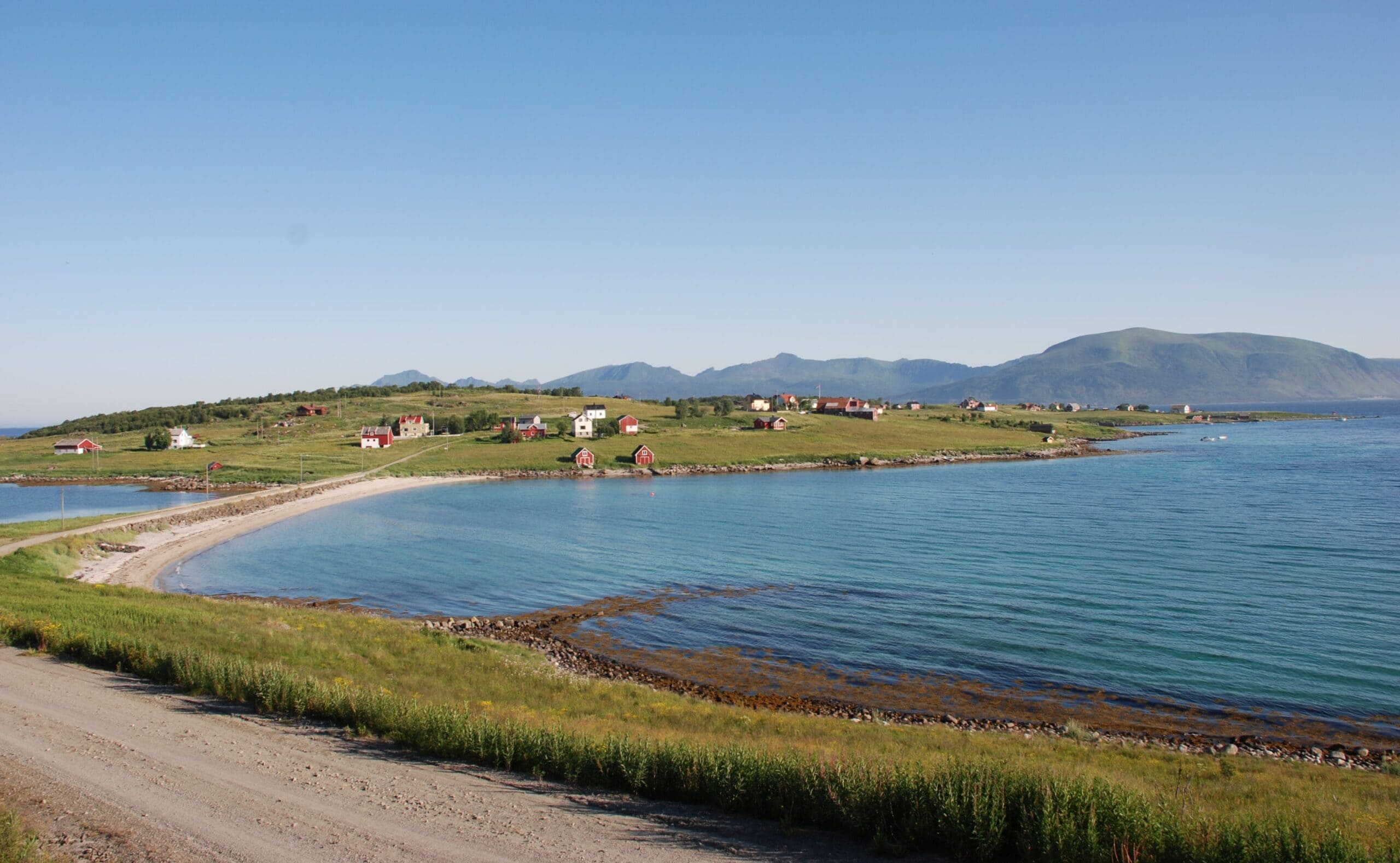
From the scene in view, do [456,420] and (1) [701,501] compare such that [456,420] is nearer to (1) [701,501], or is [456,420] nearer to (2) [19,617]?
(1) [701,501]

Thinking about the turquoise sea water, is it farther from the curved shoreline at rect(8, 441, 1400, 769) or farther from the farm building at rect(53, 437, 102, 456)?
the farm building at rect(53, 437, 102, 456)

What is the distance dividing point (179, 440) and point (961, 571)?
122201 mm

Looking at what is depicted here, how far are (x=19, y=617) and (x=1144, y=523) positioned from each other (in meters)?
57.6

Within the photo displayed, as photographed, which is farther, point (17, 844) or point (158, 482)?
point (158, 482)

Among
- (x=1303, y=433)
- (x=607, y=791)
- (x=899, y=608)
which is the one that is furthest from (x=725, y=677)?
(x=1303, y=433)

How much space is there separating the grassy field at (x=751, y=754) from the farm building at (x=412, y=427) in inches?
4068

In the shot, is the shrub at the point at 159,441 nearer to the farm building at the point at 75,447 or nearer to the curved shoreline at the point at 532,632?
the farm building at the point at 75,447

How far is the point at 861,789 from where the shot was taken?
10.7 metres

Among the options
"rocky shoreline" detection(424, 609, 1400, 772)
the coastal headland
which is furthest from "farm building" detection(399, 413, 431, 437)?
"rocky shoreline" detection(424, 609, 1400, 772)

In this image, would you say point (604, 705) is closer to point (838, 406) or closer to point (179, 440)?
point (179, 440)

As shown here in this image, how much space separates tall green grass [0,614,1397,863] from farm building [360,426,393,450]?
106 metres

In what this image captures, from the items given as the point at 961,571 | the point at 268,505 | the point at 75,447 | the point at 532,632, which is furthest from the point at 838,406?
the point at 532,632

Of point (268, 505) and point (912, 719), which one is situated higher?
point (268, 505)

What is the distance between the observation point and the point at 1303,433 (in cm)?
15750
